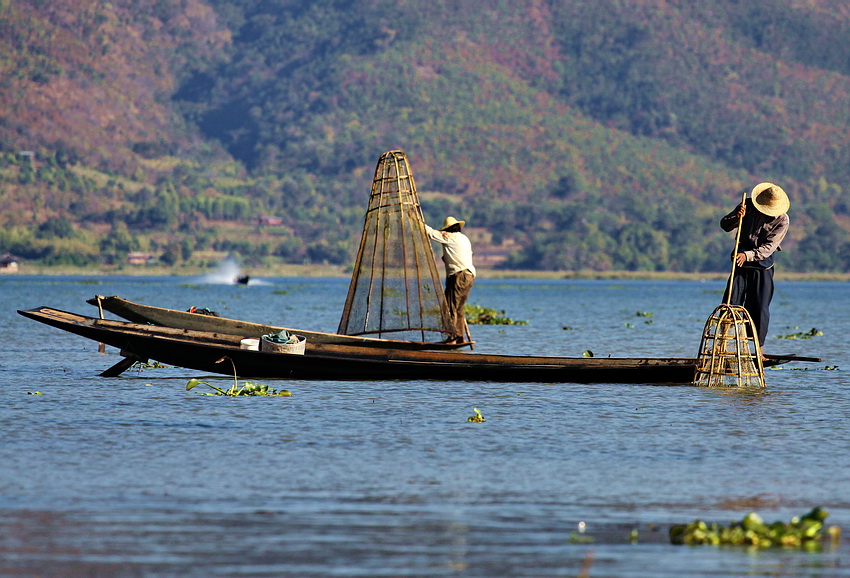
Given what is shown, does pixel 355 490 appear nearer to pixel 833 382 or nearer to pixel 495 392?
pixel 495 392

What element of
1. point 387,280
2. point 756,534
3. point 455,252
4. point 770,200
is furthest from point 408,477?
point 387,280

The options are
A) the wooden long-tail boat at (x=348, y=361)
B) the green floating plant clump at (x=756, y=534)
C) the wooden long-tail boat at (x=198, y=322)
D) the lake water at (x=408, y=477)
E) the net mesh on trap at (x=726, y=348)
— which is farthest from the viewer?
the wooden long-tail boat at (x=198, y=322)

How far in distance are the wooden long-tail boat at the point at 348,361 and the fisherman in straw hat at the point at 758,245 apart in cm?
99

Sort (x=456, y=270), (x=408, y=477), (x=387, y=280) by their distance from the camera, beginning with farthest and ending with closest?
(x=387, y=280)
(x=456, y=270)
(x=408, y=477)

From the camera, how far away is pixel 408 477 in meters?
13.9

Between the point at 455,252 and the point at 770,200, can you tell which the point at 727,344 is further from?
the point at 455,252

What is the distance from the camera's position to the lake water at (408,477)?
33.4 ft

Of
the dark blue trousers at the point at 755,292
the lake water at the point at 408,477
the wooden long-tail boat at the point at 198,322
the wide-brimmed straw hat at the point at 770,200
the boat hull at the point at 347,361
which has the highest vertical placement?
the wide-brimmed straw hat at the point at 770,200

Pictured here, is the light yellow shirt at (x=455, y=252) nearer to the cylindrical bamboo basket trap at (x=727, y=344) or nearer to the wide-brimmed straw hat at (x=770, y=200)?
the cylindrical bamboo basket trap at (x=727, y=344)

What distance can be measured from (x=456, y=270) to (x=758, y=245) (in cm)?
550

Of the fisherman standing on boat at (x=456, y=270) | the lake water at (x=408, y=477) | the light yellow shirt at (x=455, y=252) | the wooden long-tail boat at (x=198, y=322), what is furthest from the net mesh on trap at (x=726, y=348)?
the wooden long-tail boat at (x=198, y=322)

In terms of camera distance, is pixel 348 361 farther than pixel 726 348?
Yes

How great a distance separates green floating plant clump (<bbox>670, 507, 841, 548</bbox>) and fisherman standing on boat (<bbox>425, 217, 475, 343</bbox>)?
13860mm

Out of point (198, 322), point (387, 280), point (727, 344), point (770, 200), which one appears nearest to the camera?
point (727, 344)
